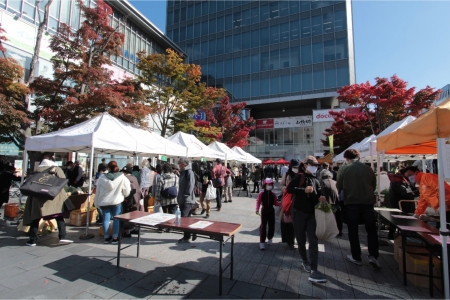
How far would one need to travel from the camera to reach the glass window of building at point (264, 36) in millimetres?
34375

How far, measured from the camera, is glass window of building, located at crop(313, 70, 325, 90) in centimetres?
3131

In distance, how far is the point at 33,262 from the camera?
3.80 meters

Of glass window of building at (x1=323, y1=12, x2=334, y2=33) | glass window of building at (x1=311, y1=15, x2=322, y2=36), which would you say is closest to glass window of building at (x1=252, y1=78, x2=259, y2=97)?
glass window of building at (x1=311, y1=15, x2=322, y2=36)

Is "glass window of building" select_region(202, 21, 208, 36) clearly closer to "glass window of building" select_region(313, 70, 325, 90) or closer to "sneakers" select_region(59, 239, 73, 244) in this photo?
"glass window of building" select_region(313, 70, 325, 90)

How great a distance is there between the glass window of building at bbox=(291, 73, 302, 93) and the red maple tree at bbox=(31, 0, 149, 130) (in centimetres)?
2679

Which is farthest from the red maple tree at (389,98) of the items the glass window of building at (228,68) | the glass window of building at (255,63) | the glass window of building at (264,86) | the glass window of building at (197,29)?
the glass window of building at (197,29)

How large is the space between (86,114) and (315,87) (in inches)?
1172

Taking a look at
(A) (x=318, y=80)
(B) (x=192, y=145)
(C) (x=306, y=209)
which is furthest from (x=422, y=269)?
(A) (x=318, y=80)

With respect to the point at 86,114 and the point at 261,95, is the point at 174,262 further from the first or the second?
the point at 261,95

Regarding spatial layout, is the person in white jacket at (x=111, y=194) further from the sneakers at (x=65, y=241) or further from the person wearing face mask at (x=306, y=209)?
the person wearing face mask at (x=306, y=209)

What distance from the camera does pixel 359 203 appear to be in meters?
3.80

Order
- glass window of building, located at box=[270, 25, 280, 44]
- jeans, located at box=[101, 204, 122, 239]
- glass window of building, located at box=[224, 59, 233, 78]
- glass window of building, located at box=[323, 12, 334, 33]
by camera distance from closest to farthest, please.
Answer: jeans, located at box=[101, 204, 122, 239] < glass window of building, located at box=[323, 12, 334, 33] < glass window of building, located at box=[270, 25, 280, 44] < glass window of building, located at box=[224, 59, 233, 78]

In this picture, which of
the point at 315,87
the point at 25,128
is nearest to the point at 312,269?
the point at 25,128

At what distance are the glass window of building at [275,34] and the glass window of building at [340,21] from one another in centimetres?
743
